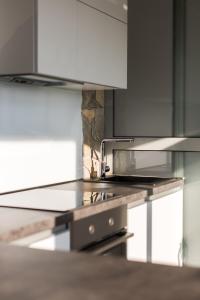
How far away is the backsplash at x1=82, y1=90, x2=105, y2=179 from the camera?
12.3 feet

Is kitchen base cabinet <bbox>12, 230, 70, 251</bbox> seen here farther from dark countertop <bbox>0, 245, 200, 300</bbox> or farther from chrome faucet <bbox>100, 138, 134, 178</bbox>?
chrome faucet <bbox>100, 138, 134, 178</bbox>

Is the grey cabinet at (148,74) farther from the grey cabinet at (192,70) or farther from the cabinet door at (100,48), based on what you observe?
the cabinet door at (100,48)

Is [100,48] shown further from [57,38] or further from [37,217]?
[37,217]

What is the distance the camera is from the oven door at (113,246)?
253cm

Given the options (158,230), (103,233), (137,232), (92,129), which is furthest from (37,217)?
(92,129)

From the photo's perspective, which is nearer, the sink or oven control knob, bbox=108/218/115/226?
oven control knob, bbox=108/218/115/226

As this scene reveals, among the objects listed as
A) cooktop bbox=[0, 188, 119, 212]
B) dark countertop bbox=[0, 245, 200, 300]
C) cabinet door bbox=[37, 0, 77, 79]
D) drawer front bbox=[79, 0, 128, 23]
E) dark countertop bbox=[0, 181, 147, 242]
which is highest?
drawer front bbox=[79, 0, 128, 23]

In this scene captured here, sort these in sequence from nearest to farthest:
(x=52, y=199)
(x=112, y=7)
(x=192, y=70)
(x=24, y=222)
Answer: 1. (x=24, y=222)
2. (x=52, y=199)
3. (x=112, y=7)
4. (x=192, y=70)

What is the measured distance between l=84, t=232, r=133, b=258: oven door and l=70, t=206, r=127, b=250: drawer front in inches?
1.2

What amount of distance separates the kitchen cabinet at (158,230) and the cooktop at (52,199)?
29 cm

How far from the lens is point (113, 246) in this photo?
2678mm

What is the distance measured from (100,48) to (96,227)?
113cm

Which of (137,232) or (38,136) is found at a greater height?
(38,136)

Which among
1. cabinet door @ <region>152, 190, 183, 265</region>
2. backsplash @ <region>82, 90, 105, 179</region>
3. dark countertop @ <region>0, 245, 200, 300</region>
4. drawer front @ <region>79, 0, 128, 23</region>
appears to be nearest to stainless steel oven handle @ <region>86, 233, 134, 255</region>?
cabinet door @ <region>152, 190, 183, 265</region>
